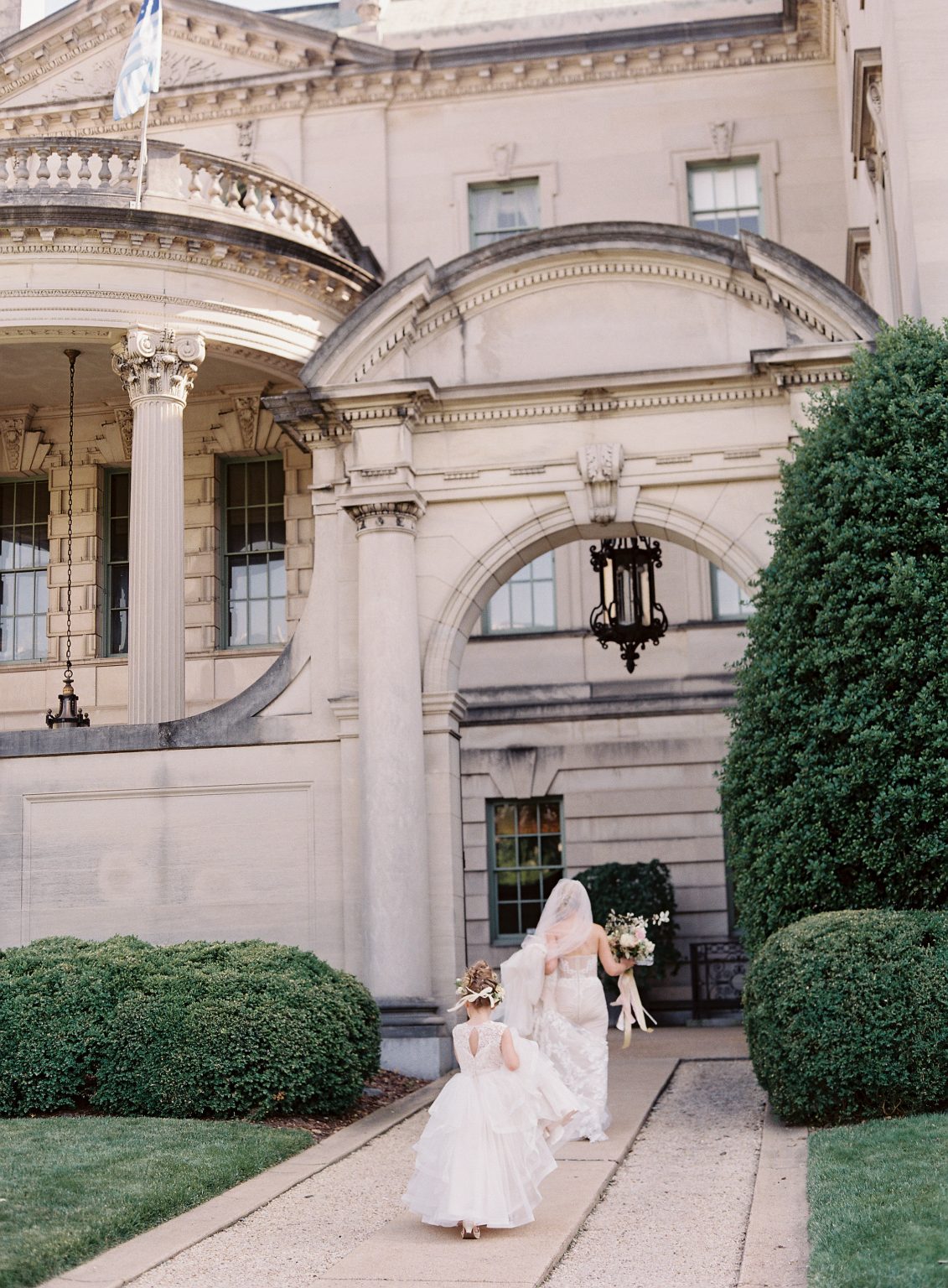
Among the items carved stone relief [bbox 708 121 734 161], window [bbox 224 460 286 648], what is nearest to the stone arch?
window [bbox 224 460 286 648]

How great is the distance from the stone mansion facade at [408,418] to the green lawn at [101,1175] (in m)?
3.90

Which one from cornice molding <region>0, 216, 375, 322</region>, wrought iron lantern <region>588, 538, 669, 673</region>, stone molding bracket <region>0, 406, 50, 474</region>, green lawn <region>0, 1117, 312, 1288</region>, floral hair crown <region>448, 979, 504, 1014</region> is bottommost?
green lawn <region>0, 1117, 312, 1288</region>

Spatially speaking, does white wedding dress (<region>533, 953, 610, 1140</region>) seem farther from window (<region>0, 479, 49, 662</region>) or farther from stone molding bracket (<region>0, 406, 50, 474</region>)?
stone molding bracket (<region>0, 406, 50, 474</region>)

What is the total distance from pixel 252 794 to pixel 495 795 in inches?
336

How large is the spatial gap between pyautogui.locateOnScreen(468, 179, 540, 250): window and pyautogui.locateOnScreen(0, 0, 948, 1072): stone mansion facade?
0.25 feet

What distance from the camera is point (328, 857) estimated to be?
15.6 meters

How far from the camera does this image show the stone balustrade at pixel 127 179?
62.3ft

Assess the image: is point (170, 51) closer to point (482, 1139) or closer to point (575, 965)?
point (575, 965)

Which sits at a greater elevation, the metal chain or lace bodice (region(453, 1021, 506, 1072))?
the metal chain

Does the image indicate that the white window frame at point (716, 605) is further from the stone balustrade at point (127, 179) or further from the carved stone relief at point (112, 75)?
the carved stone relief at point (112, 75)

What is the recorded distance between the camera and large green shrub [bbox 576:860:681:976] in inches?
848

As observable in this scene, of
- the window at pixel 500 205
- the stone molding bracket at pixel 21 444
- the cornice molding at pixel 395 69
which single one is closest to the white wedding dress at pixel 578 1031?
the stone molding bracket at pixel 21 444

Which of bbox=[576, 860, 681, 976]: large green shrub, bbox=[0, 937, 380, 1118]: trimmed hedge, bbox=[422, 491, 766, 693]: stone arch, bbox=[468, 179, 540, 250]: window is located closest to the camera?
bbox=[0, 937, 380, 1118]: trimmed hedge

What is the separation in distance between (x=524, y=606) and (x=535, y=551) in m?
8.48
